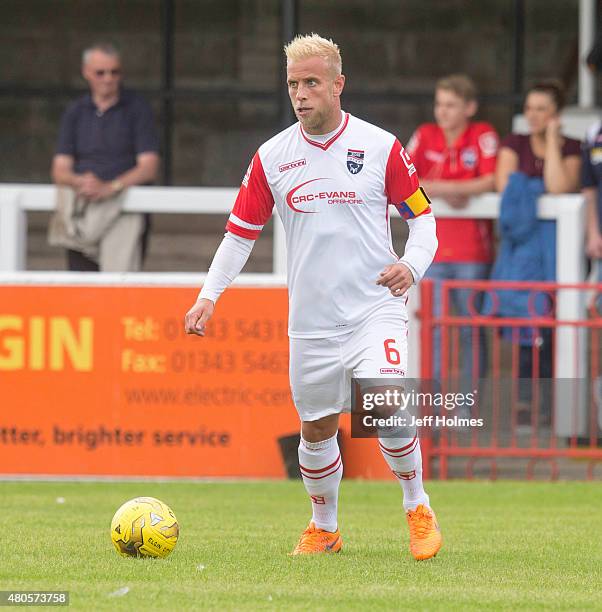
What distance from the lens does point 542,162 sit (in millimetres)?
11969

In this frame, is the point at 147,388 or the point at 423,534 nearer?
the point at 423,534

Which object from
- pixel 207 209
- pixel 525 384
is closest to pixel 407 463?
pixel 525 384

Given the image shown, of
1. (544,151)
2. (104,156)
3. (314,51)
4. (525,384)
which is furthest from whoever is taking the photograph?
(104,156)

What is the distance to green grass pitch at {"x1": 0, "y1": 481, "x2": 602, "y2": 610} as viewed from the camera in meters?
5.78

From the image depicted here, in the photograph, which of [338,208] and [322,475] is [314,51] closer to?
[338,208]

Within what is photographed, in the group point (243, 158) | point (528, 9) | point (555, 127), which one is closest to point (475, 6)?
point (528, 9)

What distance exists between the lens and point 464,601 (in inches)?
225

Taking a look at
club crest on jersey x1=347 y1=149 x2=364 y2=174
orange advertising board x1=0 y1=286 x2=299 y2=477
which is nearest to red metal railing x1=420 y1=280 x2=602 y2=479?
orange advertising board x1=0 y1=286 x2=299 y2=477

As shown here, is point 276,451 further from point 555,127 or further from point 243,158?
point 243,158

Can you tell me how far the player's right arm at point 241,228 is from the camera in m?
6.95

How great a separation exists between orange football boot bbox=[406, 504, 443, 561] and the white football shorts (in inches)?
21.6

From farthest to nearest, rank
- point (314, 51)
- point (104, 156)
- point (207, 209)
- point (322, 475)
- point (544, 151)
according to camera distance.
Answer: point (207, 209), point (104, 156), point (544, 151), point (322, 475), point (314, 51)

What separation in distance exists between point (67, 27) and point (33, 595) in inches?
541

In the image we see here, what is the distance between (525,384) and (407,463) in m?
4.79
